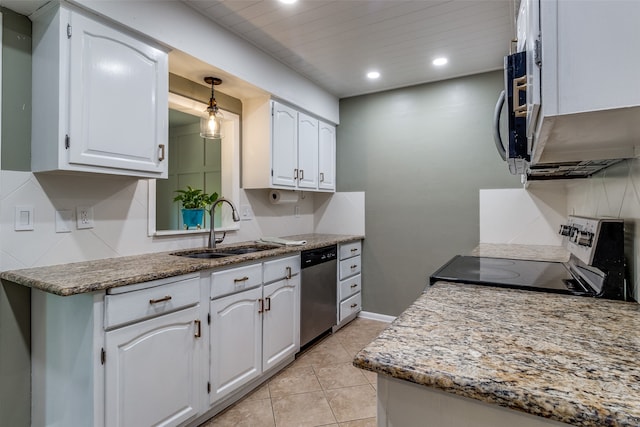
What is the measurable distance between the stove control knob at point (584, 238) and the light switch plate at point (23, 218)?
238 centimetres

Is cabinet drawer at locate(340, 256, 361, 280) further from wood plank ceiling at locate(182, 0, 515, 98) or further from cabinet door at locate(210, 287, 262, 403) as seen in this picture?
wood plank ceiling at locate(182, 0, 515, 98)

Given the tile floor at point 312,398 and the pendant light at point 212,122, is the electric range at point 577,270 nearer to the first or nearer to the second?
the tile floor at point 312,398

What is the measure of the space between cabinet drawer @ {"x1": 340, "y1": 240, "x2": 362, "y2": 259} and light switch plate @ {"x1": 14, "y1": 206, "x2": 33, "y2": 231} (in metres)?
2.27

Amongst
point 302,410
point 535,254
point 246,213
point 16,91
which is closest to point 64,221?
point 16,91

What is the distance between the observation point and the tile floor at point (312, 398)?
6.16 feet

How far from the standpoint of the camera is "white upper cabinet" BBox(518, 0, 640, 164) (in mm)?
549

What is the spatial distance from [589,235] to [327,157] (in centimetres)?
252

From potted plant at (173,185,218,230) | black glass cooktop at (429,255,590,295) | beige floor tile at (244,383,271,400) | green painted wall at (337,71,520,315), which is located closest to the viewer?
black glass cooktop at (429,255,590,295)

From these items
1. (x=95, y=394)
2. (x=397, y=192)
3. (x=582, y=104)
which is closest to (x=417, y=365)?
(x=582, y=104)

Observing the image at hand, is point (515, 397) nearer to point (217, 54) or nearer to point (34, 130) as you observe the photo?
point (34, 130)

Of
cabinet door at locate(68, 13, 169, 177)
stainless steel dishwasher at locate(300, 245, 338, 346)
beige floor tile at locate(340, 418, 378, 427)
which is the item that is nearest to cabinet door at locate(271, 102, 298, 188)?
stainless steel dishwasher at locate(300, 245, 338, 346)

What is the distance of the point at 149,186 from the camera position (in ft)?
6.83

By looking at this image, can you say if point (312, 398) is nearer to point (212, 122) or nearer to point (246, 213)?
point (246, 213)

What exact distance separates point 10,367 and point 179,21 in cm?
194
